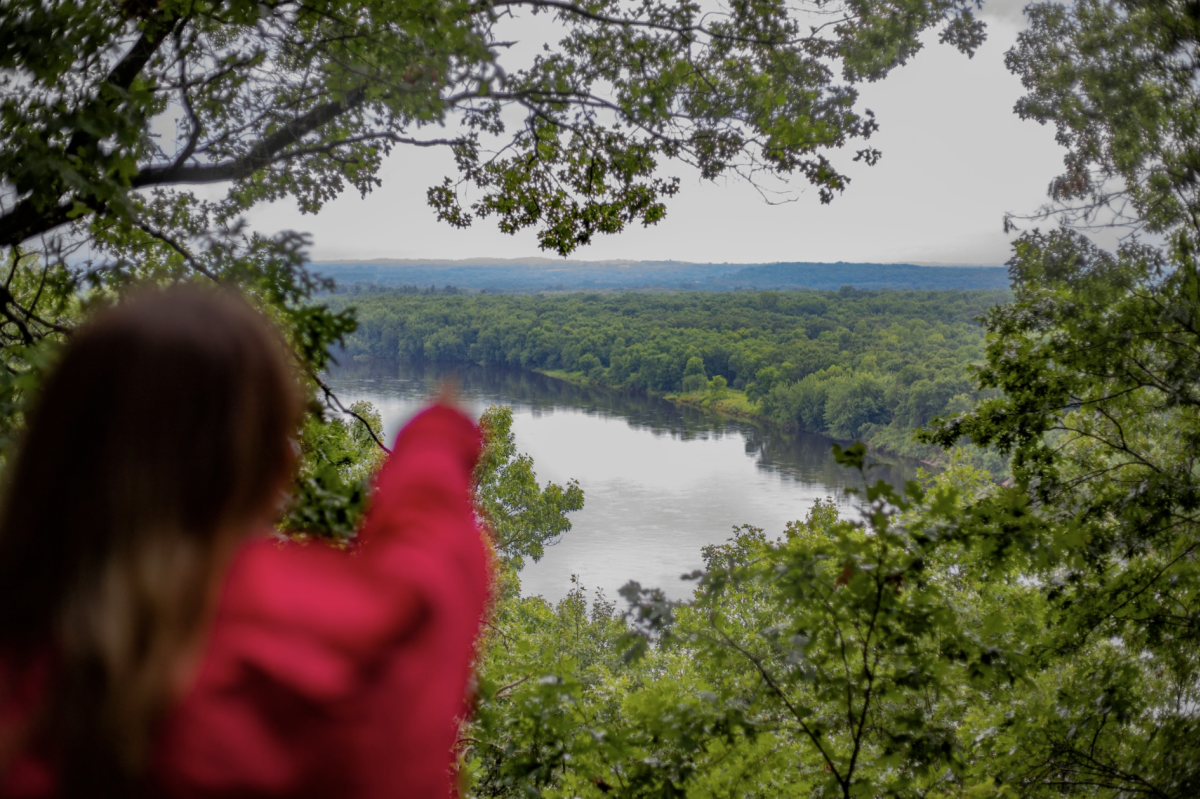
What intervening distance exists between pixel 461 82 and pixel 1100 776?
4.92m

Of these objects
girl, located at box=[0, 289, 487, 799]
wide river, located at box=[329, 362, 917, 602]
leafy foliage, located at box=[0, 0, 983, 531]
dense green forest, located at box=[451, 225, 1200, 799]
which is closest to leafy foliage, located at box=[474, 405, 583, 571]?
wide river, located at box=[329, 362, 917, 602]

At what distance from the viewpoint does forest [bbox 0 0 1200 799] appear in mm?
2355

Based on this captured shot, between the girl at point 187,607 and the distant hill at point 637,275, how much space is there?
225 centimetres

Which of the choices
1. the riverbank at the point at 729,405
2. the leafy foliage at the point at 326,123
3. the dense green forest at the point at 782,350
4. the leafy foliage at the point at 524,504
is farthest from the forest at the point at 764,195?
the riverbank at the point at 729,405

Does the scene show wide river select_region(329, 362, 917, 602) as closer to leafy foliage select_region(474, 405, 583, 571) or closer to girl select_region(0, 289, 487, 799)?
leafy foliage select_region(474, 405, 583, 571)

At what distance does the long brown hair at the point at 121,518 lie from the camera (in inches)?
23.5

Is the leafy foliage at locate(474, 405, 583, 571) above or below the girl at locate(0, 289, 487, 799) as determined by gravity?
below

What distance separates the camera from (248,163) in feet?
11.4

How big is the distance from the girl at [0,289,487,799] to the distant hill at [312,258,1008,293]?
2.25 meters

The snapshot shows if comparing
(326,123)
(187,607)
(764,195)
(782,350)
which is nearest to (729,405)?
(782,350)

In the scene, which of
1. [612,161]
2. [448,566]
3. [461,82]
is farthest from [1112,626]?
[448,566]

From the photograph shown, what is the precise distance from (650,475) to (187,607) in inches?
1318

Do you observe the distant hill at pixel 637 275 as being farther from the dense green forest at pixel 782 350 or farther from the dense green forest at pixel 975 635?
the dense green forest at pixel 975 635

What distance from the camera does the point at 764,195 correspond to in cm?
434
